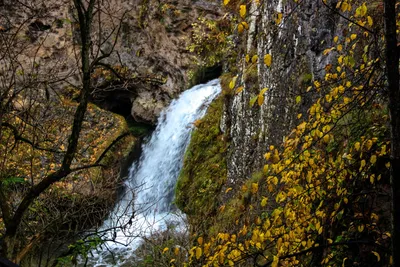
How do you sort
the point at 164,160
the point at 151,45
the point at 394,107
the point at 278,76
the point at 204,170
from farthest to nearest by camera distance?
the point at 151,45, the point at 164,160, the point at 204,170, the point at 278,76, the point at 394,107

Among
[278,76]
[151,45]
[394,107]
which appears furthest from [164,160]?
[394,107]

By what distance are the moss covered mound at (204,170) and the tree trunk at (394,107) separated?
22.7 feet

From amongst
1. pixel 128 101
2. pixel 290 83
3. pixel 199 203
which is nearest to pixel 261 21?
pixel 290 83

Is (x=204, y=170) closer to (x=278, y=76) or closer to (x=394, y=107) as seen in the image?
(x=278, y=76)

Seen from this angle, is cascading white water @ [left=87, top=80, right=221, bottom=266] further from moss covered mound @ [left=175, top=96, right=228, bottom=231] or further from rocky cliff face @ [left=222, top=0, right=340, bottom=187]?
rocky cliff face @ [left=222, top=0, right=340, bottom=187]

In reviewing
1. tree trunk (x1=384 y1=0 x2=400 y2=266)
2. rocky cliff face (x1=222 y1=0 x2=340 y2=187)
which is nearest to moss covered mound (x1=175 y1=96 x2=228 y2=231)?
rocky cliff face (x1=222 y1=0 x2=340 y2=187)

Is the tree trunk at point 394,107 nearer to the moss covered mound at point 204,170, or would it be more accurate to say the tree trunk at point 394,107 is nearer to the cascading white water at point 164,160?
the moss covered mound at point 204,170

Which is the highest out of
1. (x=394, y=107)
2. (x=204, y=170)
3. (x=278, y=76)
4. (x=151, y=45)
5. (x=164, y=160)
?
(x=151, y=45)

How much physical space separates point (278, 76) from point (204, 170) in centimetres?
451

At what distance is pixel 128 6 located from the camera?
16750 mm

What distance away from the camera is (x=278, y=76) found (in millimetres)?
7043

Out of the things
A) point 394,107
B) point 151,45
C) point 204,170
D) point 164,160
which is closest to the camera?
point 394,107

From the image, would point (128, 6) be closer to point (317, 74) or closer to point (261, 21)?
point (261, 21)

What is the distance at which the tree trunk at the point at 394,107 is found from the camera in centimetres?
195
